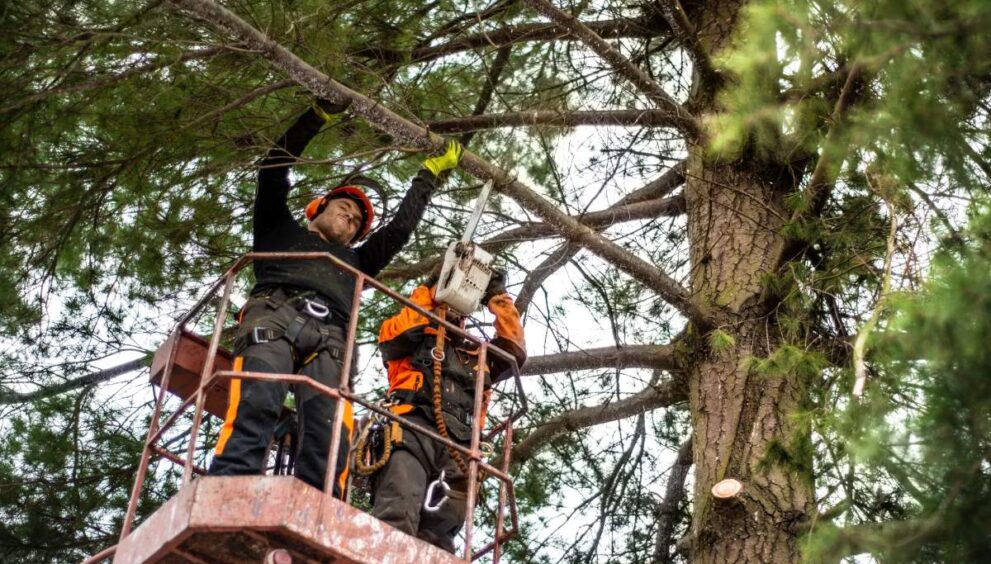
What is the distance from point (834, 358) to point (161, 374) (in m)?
3.12

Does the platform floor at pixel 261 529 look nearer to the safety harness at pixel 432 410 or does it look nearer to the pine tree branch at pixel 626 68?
the safety harness at pixel 432 410

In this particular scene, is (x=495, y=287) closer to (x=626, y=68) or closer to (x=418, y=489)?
(x=418, y=489)

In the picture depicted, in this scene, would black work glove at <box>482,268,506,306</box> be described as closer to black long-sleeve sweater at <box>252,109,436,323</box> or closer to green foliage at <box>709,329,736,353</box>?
black long-sleeve sweater at <box>252,109,436,323</box>

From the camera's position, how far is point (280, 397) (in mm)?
5160

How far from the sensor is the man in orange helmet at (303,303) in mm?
5082

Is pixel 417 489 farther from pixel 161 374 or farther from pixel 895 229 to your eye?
pixel 895 229

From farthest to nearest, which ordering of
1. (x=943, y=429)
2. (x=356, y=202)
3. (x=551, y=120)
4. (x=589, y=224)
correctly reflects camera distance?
(x=589, y=224) < (x=551, y=120) < (x=356, y=202) < (x=943, y=429)

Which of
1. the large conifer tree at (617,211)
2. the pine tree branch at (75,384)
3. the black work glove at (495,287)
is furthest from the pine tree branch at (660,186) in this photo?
the pine tree branch at (75,384)

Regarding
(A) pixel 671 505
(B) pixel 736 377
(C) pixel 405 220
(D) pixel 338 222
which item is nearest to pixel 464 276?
(C) pixel 405 220

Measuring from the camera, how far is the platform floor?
4488mm

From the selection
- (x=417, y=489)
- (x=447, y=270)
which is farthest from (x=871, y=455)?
(x=447, y=270)

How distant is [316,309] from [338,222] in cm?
76

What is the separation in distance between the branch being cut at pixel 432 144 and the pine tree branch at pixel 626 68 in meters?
0.76

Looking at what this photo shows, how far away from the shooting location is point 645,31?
782cm
